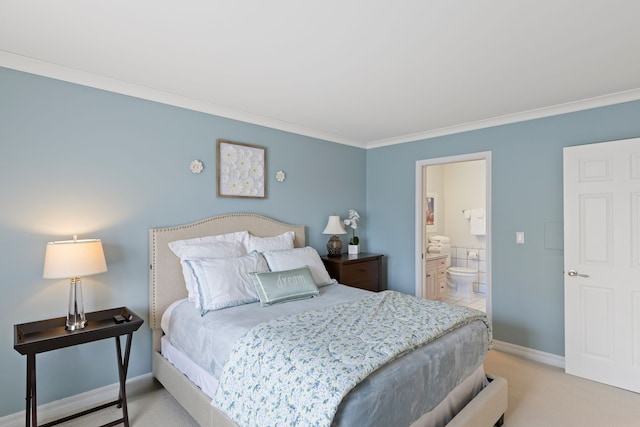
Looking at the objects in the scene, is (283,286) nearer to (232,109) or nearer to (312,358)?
(312,358)

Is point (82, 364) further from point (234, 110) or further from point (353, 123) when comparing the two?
point (353, 123)

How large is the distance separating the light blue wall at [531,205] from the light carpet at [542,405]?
19.2 inches

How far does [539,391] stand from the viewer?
2691 mm

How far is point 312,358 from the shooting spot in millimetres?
1533

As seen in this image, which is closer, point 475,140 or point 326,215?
point 475,140

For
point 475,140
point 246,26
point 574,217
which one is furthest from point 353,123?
point 574,217

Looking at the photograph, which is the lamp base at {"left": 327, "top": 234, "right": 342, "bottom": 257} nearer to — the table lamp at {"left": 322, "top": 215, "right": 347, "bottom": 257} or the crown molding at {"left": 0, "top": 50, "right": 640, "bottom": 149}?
the table lamp at {"left": 322, "top": 215, "right": 347, "bottom": 257}

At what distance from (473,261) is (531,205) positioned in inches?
114

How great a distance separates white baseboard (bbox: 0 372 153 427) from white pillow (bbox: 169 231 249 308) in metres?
0.84

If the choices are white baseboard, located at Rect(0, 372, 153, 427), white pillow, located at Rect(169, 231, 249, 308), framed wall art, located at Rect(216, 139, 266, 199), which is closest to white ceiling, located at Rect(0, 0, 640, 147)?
framed wall art, located at Rect(216, 139, 266, 199)

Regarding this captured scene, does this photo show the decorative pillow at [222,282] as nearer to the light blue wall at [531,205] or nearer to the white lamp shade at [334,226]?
the white lamp shade at [334,226]

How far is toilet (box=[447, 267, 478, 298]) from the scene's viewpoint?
18.1 feet

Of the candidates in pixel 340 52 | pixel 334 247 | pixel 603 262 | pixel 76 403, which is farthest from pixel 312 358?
pixel 603 262

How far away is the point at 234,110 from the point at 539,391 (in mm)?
3671
